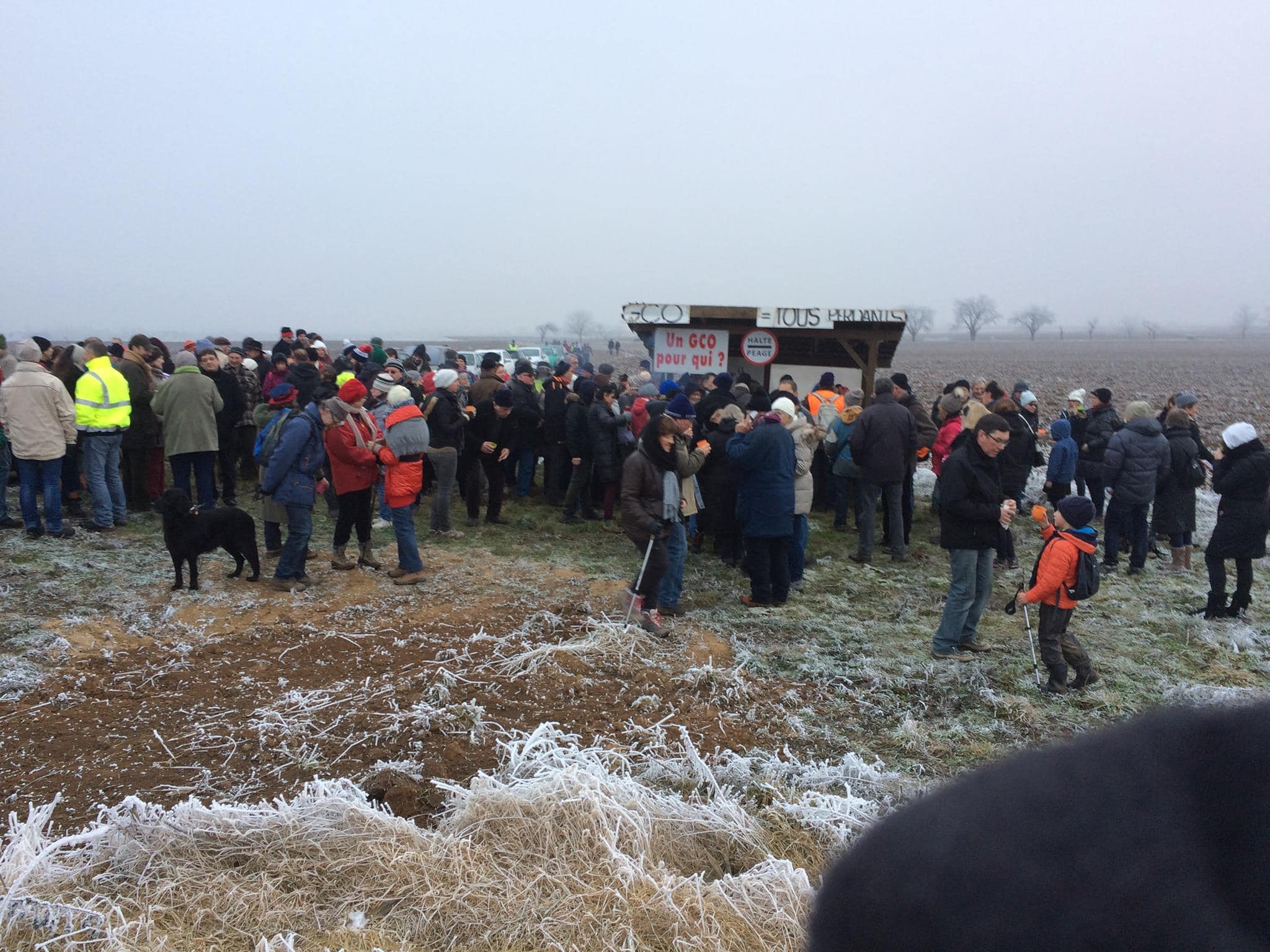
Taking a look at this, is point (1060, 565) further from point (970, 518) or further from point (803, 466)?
point (803, 466)

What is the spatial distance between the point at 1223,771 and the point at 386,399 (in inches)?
351

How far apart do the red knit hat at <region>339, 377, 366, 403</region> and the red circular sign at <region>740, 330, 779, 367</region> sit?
260 inches

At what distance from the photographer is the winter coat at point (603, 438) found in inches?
421

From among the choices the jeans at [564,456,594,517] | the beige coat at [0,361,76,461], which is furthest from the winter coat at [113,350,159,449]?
the jeans at [564,456,594,517]

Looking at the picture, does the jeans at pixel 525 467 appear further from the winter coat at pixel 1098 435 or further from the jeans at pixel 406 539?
the winter coat at pixel 1098 435

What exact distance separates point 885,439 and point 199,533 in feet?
23.0

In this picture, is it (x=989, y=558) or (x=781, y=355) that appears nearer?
(x=989, y=558)

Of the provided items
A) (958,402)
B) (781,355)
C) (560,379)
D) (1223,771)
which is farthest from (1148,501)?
(1223,771)

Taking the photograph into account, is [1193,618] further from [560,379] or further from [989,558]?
[560,379]

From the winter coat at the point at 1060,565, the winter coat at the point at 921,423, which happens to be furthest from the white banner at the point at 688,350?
the winter coat at the point at 1060,565

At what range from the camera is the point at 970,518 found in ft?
21.7

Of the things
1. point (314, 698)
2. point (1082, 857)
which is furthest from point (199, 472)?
point (1082, 857)

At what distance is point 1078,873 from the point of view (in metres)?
0.78

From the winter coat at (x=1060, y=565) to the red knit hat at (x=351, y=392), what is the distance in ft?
19.3
